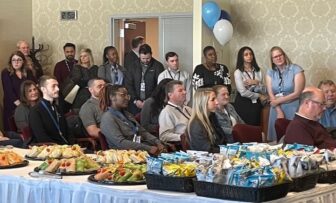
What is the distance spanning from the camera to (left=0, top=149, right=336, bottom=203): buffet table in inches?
122

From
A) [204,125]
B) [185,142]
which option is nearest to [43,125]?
[185,142]

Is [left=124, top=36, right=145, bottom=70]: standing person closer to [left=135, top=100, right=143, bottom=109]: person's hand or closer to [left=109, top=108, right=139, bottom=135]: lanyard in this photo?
[left=135, top=100, right=143, bottom=109]: person's hand

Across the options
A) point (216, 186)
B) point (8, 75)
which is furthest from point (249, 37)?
point (216, 186)

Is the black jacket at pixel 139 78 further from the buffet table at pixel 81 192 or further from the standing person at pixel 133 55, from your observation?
the buffet table at pixel 81 192

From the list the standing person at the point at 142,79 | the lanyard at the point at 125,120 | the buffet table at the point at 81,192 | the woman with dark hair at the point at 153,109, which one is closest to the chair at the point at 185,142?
the lanyard at the point at 125,120

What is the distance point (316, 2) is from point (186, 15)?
2.16 m

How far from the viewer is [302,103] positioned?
4758mm

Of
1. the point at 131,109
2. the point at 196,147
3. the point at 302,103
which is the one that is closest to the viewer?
the point at 302,103

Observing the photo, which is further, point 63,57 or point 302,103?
point 63,57

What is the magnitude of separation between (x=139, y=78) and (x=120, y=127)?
3.14 m

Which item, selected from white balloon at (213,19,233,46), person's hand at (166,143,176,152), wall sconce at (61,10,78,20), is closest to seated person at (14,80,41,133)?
person's hand at (166,143,176,152)

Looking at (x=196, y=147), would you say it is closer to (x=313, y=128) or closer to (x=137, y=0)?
(x=313, y=128)

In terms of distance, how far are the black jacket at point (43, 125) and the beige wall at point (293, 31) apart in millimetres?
3808

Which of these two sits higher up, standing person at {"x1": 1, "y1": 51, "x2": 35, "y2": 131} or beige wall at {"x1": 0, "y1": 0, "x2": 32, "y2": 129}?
beige wall at {"x1": 0, "y1": 0, "x2": 32, "y2": 129}
